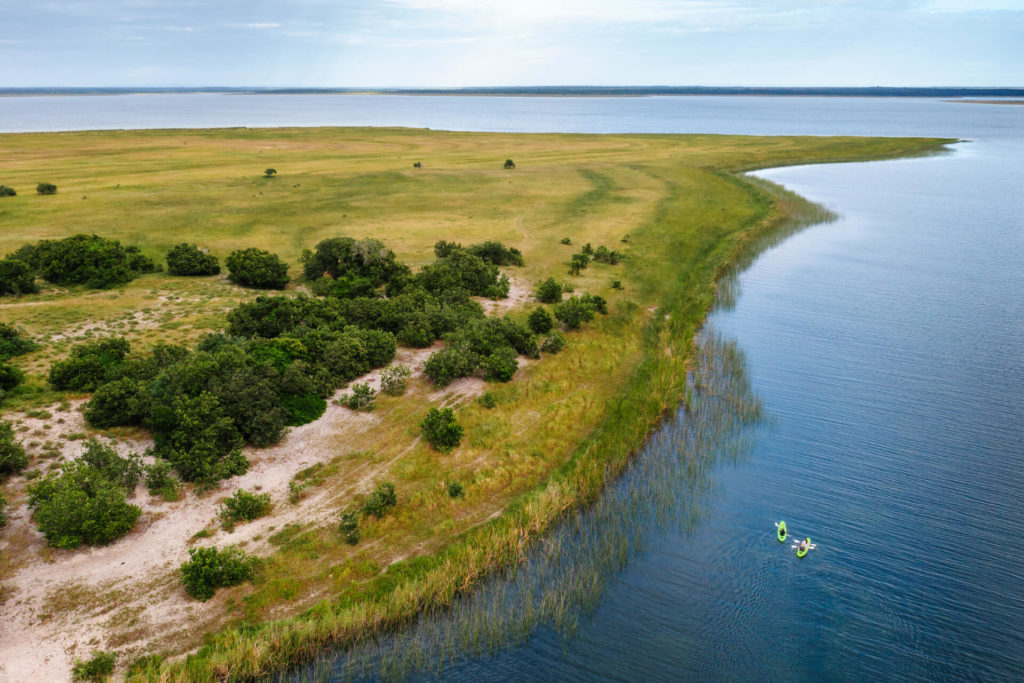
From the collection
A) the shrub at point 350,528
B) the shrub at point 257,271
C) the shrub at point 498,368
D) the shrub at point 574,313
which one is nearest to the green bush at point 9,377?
the shrub at point 257,271

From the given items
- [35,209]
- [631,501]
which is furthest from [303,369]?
[35,209]

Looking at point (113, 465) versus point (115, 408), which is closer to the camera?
point (113, 465)

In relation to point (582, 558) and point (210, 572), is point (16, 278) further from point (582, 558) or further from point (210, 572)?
point (582, 558)

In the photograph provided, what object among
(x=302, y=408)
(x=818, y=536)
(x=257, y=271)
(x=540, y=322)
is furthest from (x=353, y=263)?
(x=818, y=536)

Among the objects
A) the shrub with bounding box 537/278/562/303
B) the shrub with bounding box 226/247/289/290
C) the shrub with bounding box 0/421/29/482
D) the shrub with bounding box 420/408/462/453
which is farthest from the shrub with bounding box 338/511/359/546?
the shrub with bounding box 226/247/289/290

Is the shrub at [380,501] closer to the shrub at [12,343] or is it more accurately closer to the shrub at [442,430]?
the shrub at [442,430]

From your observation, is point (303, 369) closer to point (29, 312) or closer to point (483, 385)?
point (483, 385)
